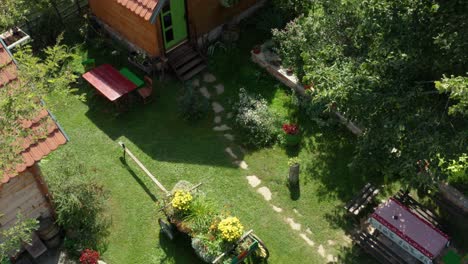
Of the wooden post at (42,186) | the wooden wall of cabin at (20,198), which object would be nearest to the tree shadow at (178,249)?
the wooden post at (42,186)

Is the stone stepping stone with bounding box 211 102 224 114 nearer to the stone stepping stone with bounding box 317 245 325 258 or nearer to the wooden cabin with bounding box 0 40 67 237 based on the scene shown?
the stone stepping stone with bounding box 317 245 325 258

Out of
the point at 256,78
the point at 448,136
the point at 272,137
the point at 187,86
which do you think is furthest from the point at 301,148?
the point at 448,136

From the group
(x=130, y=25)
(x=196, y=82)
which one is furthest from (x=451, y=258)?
(x=130, y=25)

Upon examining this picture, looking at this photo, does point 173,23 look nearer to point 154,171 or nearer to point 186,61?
point 186,61

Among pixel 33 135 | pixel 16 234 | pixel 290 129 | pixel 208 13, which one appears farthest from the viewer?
pixel 208 13

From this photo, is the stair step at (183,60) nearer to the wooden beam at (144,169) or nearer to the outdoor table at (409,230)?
the wooden beam at (144,169)

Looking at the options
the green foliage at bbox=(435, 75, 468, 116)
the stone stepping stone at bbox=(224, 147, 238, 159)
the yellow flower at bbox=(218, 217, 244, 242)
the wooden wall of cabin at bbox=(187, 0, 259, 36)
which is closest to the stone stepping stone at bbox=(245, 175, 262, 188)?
the stone stepping stone at bbox=(224, 147, 238, 159)
